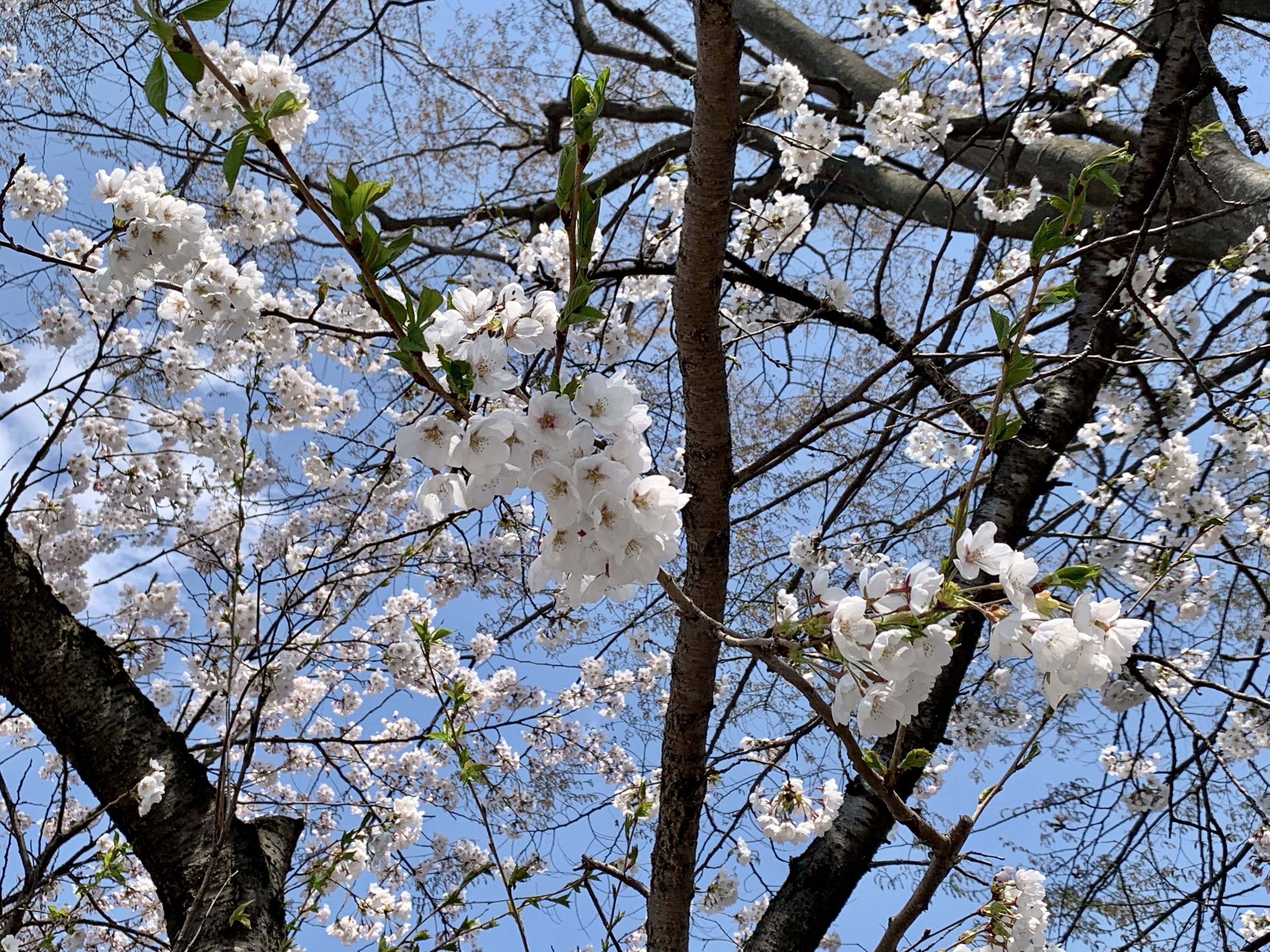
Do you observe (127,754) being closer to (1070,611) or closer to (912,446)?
(1070,611)

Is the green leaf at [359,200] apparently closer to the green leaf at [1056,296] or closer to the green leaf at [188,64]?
the green leaf at [188,64]

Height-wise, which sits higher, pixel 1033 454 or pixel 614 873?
pixel 1033 454

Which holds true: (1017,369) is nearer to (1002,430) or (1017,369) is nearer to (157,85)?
(1002,430)

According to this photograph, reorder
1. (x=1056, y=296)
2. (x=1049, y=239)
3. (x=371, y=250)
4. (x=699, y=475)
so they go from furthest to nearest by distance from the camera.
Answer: (x=699, y=475) → (x=1056, y=296) → (x=1049, y=239) → (x=371, y=250)

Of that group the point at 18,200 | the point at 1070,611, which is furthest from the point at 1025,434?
the point at 18,200

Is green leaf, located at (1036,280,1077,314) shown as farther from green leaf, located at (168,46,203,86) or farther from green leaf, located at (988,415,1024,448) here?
green leaf, located at (168,46,203,86)

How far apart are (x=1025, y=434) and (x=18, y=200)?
10.4 ft

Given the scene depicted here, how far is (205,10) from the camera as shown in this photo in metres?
0.71

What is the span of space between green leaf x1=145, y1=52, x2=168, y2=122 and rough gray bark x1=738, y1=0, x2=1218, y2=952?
4.94ft

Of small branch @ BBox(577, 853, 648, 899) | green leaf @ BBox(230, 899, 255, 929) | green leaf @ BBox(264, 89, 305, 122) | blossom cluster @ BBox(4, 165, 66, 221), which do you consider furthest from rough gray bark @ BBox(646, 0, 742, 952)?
blossom cluster @ BBox(4, 165, 66, 221)

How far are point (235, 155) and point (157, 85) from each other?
Result: 0.12m

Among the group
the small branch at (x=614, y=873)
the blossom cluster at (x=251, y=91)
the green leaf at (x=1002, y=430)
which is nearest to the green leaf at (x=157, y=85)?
the blossom cluster at (x=251, y=91)

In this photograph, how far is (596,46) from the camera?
5.24 metres

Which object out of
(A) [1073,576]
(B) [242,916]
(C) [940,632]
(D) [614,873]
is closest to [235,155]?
(C) [940,632]
